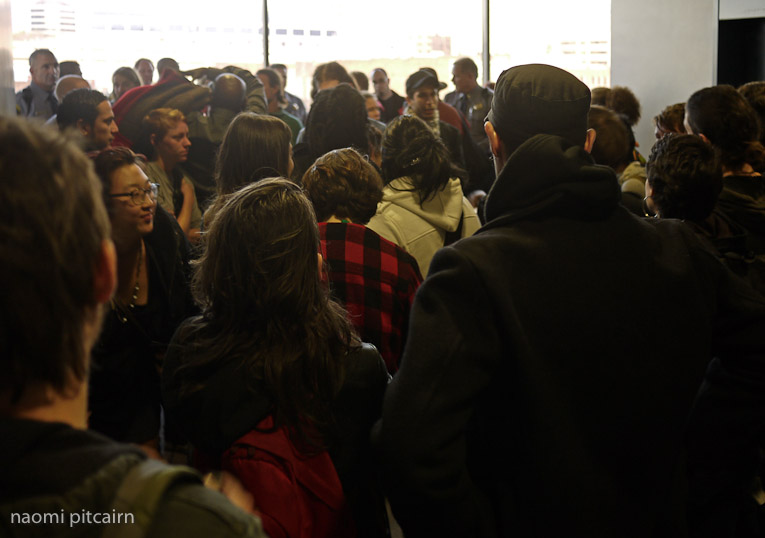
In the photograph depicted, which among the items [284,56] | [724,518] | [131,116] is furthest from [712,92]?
[284,56]

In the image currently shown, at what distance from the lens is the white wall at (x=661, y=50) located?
26.0ft

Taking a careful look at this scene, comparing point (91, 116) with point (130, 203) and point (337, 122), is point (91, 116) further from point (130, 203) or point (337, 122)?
point (130, 203)

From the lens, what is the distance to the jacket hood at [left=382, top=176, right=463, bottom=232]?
291cm

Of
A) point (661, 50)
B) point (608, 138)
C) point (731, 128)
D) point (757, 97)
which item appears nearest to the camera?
point (731, 128)

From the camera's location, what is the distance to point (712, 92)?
2.90 meters

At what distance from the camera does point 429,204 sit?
2.94m

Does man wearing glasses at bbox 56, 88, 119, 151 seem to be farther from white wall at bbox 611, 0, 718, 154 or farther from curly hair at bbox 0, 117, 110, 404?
white wall at bbox 611, 0, 718, 154

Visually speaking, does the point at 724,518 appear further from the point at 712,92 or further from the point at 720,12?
the point at 720,12

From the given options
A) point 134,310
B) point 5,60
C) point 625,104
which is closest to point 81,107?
point 5,60

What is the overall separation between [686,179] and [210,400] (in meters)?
1.53

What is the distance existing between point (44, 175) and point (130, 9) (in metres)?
9.14

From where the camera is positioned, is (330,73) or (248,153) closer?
(248,153)

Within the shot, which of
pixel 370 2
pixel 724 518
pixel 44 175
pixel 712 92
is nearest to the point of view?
pixel 44 175

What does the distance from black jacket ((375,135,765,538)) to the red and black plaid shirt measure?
2.84 feet
